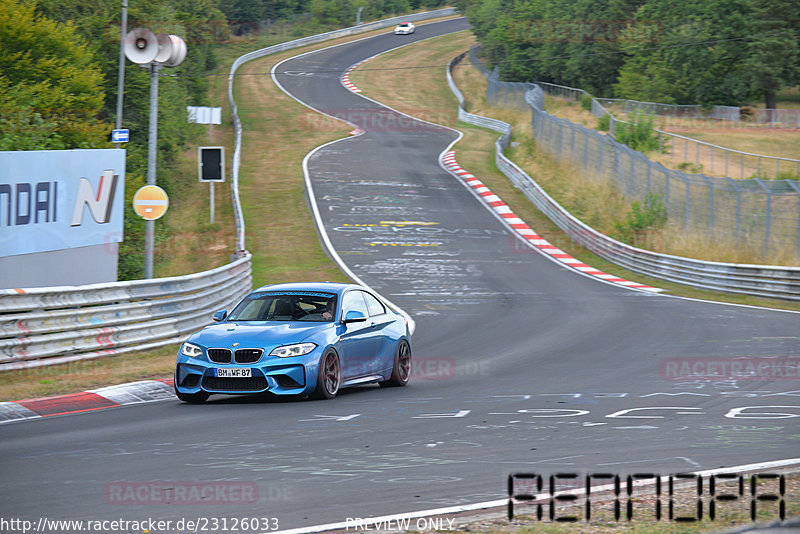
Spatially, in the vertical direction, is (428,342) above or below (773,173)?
below

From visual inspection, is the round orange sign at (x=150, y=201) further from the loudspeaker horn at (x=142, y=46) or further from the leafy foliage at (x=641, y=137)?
the leafy foliage at (x=641, y=137)

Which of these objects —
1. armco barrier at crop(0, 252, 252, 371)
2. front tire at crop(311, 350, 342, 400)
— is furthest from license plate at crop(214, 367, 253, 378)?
armco barrier at crop(0, 252, 252, 371)

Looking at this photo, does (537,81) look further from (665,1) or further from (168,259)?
(168,259)

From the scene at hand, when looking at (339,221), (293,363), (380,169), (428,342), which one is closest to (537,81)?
(380,169)

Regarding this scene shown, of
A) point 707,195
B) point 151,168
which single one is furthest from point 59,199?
point 707,195

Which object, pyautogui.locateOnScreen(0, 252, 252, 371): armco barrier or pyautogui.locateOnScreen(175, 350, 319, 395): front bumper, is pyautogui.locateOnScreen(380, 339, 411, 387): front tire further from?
pyautogui.locateOnScreen(0, 252, 252, 371): armco barrier

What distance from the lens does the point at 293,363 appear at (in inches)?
461

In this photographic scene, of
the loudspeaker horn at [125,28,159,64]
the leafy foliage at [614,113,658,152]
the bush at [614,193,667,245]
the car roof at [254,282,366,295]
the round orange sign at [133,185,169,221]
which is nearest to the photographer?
the car roof at [254,282,366,295]

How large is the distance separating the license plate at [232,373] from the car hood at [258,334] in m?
0.27

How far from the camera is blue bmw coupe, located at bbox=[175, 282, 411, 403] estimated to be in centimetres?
1169

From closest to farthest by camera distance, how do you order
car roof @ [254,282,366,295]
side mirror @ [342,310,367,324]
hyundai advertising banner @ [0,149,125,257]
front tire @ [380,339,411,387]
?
1. side mirror @ [342,310,367,324]
2. car roof @ [254,282,366,295]
3. front tire @ [380,339,411,387]
4. hyundai advertising banner @ [0,149,125,257]

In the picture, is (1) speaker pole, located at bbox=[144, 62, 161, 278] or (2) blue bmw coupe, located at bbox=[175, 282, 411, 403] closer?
(2) blue bmw coupe, located at bbox=[175, 282, 411, 403]

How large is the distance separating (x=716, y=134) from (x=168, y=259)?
41218 mm

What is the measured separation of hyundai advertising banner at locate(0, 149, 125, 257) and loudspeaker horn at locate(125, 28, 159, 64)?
1.70 meters
